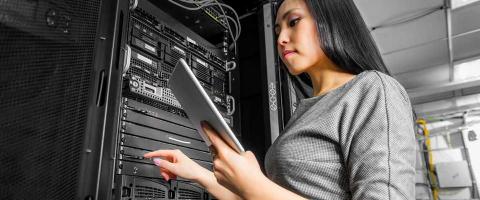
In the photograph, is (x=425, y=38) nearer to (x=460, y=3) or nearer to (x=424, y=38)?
(x=424, y=38)

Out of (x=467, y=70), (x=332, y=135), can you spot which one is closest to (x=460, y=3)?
(x=467, y=70)

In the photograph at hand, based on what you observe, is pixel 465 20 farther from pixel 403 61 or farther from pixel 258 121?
pixel 258 121

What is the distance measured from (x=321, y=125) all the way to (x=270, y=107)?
0.45 meters

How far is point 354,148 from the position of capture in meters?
0.52

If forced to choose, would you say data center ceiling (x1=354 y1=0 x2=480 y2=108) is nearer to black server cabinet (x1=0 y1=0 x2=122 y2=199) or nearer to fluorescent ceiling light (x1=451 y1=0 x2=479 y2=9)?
fluorescent ceiling light (x1=451 y1=0 x2=479 y2=9)

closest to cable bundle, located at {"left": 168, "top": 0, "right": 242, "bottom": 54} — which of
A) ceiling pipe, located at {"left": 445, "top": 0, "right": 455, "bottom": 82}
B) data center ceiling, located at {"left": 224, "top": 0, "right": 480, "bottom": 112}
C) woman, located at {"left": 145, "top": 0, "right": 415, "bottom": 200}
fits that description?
woman, located at {"left": 145, "top": 0, "right": 415, "bottom": 200}

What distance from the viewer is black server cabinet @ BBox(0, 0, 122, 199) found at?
441 millimetres

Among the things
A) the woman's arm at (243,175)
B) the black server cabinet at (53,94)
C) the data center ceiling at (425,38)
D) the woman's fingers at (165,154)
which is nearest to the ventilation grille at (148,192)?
the woman's fingers at (165,154)

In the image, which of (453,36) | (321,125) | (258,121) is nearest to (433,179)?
(453,36)

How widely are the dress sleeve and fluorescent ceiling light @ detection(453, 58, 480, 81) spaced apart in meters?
3.88

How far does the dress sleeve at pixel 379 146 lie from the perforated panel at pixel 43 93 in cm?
43

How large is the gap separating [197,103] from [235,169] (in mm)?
112

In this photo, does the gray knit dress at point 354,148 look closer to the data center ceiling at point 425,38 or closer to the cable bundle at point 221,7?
the cable bundle at point 221,7

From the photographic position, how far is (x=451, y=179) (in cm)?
470
